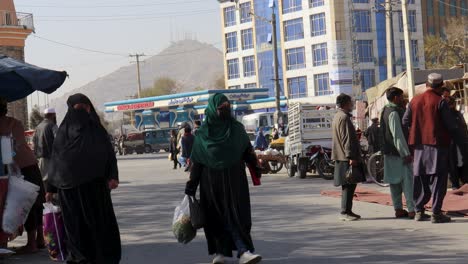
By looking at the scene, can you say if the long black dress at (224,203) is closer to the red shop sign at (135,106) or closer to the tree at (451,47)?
the tree at (451,47)

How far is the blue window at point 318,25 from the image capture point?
262 ft

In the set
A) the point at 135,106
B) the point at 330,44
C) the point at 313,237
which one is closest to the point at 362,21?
the point at 330,44

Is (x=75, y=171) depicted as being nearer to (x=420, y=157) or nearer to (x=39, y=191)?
(x=39, y=191)

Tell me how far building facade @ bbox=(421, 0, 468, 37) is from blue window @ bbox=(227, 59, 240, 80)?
20.7 m

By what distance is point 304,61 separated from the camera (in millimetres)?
82562

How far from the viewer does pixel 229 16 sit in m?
94.1

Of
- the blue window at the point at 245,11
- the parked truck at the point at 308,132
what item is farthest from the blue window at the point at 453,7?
the parked truck at the point at 308,132

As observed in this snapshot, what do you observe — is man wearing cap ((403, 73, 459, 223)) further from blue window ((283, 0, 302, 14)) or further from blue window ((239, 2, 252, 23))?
blue window ((239, 2, 252, 23))

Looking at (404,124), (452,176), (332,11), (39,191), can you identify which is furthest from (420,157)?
(332,11)

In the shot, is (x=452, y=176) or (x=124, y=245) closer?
(x=124, y=245)

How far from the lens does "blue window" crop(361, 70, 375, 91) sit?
80.4m

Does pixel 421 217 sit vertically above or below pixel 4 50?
below

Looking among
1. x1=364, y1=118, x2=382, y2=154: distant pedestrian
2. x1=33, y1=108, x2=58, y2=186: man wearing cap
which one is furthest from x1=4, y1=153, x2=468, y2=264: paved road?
x1=33, y1=108, x2=58, y2=186: man wearing cap

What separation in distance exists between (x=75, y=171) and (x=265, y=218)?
212 inches
